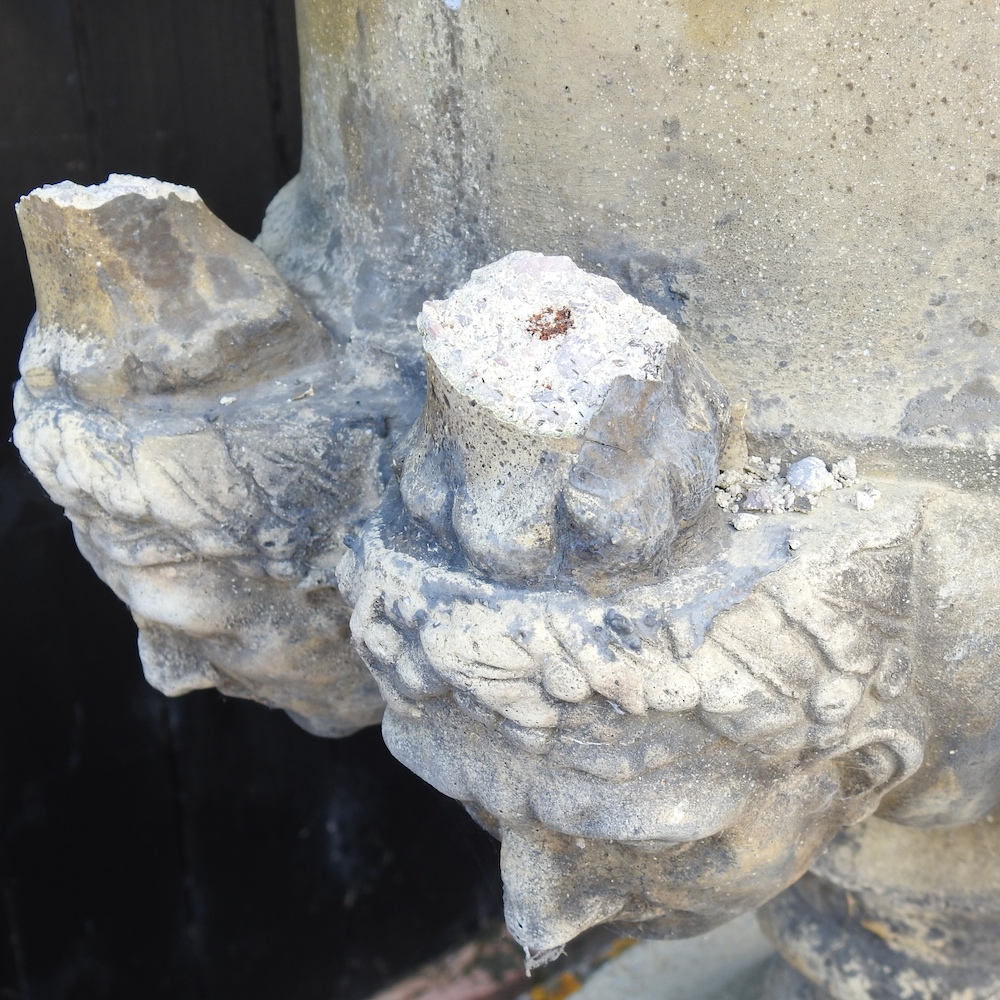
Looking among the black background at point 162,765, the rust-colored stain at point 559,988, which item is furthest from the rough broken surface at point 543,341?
the rust-colored stain at point 559,988

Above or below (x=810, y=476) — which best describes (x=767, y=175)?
above

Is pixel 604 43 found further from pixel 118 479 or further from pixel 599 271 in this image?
pixel 118 479

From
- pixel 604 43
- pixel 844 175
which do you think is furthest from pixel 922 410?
pixel 604 43

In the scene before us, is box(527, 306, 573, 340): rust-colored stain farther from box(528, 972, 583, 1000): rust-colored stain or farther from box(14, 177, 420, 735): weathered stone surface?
box(528, 972, 583, 1000): rust-colored stain

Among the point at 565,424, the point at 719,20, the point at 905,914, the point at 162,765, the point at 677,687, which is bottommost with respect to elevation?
the point at 162,765

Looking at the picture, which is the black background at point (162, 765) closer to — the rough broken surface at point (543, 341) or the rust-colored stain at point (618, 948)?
the rust-colored stain at point (618, 948)

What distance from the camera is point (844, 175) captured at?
0.59 metres

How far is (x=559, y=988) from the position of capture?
4.99ft

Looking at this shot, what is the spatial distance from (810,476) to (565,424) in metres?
0.16

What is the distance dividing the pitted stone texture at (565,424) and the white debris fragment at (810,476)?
75 mm

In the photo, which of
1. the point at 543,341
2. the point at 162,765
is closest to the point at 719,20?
the point at 543,341

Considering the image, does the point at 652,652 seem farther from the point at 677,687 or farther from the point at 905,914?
the point at 905,914

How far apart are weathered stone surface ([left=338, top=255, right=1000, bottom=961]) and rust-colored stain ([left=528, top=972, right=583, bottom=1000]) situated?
3.09 ft

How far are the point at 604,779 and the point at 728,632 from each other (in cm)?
9
